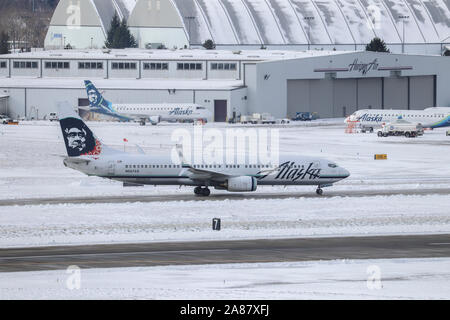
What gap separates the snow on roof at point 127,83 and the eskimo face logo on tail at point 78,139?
81.2 m

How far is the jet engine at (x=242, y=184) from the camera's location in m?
62.4

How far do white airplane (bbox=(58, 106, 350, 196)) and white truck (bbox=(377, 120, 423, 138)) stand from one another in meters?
61.8

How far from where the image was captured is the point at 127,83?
149625 millimetres

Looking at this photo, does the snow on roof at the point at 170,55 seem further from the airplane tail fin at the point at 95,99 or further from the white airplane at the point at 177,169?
the white airplane at the point at 177,169

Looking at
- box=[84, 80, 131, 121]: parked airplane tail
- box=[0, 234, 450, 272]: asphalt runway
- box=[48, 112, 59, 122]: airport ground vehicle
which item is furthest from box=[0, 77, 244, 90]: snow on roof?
box=[0, 234, 450, 272]: asphalt runway

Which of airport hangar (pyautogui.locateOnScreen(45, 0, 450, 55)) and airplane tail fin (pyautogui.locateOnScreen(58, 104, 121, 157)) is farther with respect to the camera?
airport hangar (pyautogui.locateOnScreen(45, 0, 450, 55))

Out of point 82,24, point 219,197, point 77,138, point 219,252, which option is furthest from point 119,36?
point 219,252

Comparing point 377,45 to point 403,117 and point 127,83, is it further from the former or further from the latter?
point 127,83

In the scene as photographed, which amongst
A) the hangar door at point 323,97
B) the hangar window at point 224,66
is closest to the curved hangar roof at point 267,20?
the hangar door at point 323,97

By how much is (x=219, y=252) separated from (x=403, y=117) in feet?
314

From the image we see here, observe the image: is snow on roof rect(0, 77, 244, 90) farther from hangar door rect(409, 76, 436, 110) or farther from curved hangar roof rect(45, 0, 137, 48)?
curved hangar roof rect(45, 0, 137, 48)

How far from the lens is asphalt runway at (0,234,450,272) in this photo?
39.7 metres
